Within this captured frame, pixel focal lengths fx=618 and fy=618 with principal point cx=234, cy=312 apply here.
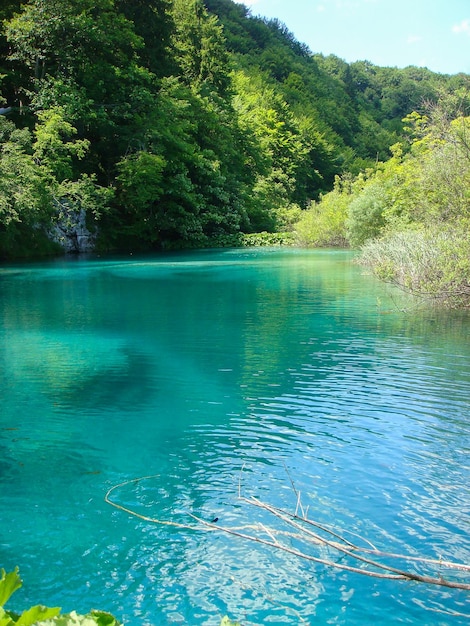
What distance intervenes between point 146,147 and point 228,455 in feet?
108

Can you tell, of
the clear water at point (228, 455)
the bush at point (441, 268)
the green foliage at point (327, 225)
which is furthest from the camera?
the green foliage at point (327, 225)

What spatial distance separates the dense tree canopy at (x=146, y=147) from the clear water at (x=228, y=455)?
26.3 ft

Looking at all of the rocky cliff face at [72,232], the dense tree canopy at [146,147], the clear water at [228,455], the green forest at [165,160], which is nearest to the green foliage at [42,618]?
the clear water at [228,455]

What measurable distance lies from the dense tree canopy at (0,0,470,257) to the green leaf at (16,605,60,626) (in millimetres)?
15342

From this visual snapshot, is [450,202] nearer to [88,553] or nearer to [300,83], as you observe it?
[88,553]

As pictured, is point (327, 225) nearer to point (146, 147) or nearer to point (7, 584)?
point (146, 147)

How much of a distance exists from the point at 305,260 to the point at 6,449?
25320mm

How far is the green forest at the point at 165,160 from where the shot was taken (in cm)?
1680

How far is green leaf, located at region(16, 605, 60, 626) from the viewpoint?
1.34m

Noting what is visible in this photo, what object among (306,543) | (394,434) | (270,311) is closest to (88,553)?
(306,543)

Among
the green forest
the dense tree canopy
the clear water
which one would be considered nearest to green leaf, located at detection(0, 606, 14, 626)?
the clear water

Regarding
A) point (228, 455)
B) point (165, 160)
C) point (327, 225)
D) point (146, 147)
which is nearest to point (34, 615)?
A: point (228, 455)

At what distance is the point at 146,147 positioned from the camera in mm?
36969

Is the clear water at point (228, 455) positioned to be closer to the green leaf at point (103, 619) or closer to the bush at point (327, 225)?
the green leaf at point (103, 619)
